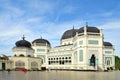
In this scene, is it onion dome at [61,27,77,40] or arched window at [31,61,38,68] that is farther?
onion dome at [61,27,77,40]

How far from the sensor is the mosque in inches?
3130

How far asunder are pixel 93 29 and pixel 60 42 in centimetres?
4022

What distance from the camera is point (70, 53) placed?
3782 inches

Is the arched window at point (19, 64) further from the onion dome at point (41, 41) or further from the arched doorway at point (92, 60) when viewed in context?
the onion dome at point (41, 41)

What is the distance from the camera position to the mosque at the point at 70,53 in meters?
79.5

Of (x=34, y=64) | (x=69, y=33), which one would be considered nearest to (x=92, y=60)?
Result: (x=34, y=64)

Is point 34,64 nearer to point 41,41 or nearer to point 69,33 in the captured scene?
point 41,41

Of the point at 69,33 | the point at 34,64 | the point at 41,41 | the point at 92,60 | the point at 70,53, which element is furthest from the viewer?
the point at 41,41

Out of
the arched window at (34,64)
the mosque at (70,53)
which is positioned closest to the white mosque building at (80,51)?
the mosque at (70,53)

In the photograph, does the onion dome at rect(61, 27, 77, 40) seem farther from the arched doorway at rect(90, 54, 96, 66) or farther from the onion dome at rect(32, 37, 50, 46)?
the arched doorway at rect(90, 54, 96, 66)

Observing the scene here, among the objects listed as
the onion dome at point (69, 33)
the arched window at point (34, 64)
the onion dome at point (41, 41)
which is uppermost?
the onion dome at point (69, 33)

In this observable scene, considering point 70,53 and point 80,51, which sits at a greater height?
point 80,51

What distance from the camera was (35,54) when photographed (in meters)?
116

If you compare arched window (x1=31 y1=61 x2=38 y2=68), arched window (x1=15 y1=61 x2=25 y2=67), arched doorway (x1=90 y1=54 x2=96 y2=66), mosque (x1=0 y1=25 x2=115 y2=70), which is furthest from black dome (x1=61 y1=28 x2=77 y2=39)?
arched window (x1=15 y1=61 x2=25 y2=67)
